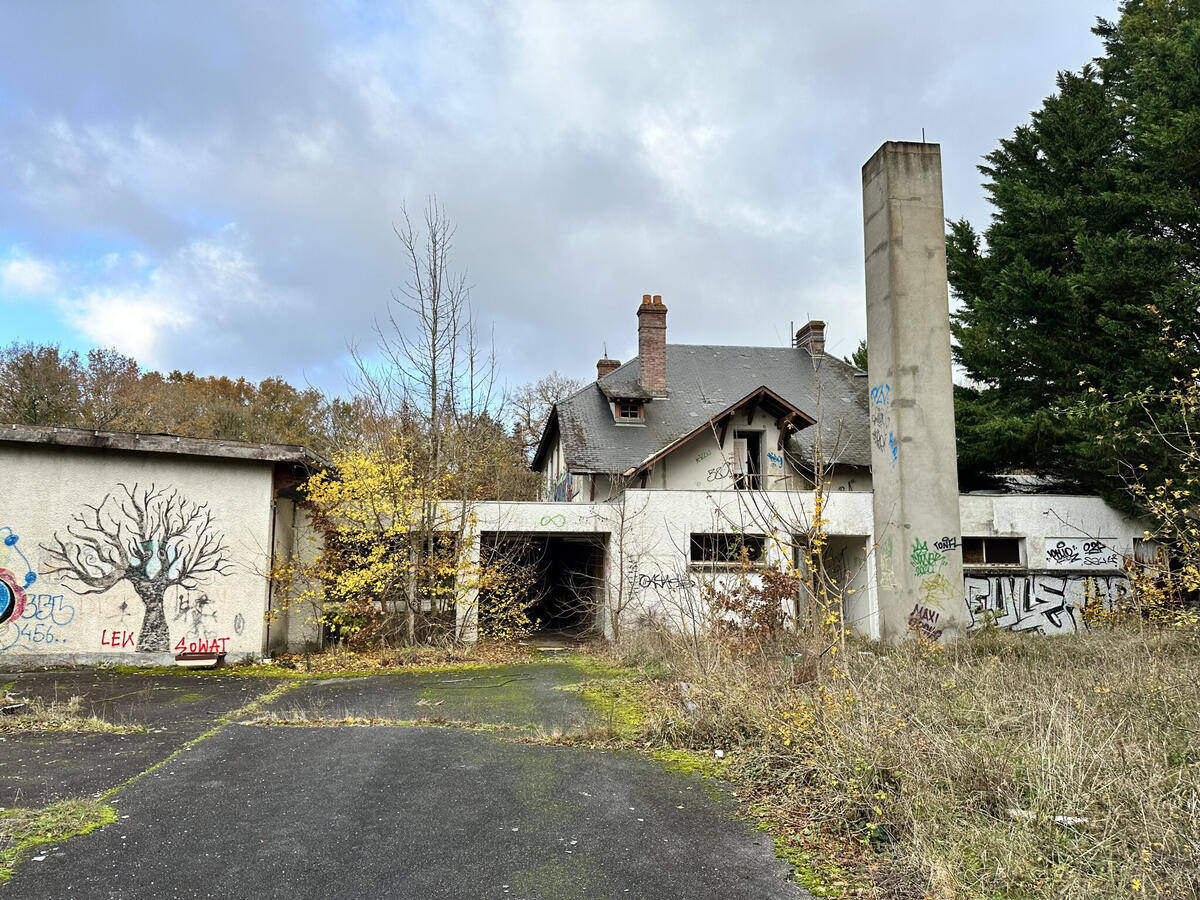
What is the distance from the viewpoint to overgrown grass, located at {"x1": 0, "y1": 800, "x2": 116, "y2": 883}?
4.32 metres

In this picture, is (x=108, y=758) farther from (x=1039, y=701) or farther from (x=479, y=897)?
(x=1039, y=701)

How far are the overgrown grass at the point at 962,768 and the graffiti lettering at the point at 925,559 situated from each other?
4695mm

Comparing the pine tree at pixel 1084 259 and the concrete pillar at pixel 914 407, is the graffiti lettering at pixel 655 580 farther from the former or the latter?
the pine tree at pixel 1084 259

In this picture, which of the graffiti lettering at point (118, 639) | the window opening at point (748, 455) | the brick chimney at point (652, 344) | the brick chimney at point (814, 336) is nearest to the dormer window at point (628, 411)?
the brick chimney at point (652, 344)

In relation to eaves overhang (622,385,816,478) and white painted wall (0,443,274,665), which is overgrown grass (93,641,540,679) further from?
eaves overhang (622,385,816,478)

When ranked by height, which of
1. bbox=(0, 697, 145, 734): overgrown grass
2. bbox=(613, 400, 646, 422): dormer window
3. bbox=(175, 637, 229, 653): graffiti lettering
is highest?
bbox=(613, 400, 646, 422): dormer window

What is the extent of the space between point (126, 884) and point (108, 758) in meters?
3.03

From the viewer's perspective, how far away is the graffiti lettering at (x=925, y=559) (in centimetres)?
1259

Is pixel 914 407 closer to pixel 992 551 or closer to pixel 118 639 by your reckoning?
pixel 992 551

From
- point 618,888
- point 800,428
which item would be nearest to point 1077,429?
point 800,428

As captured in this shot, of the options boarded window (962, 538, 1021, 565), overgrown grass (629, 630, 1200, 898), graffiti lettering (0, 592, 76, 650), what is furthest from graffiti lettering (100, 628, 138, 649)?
boarded window (962, 538, 1021, 565)

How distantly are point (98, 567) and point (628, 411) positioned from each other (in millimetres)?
13273

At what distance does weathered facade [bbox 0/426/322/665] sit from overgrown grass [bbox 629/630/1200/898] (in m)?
8.35

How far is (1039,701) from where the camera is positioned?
592 centimetres
